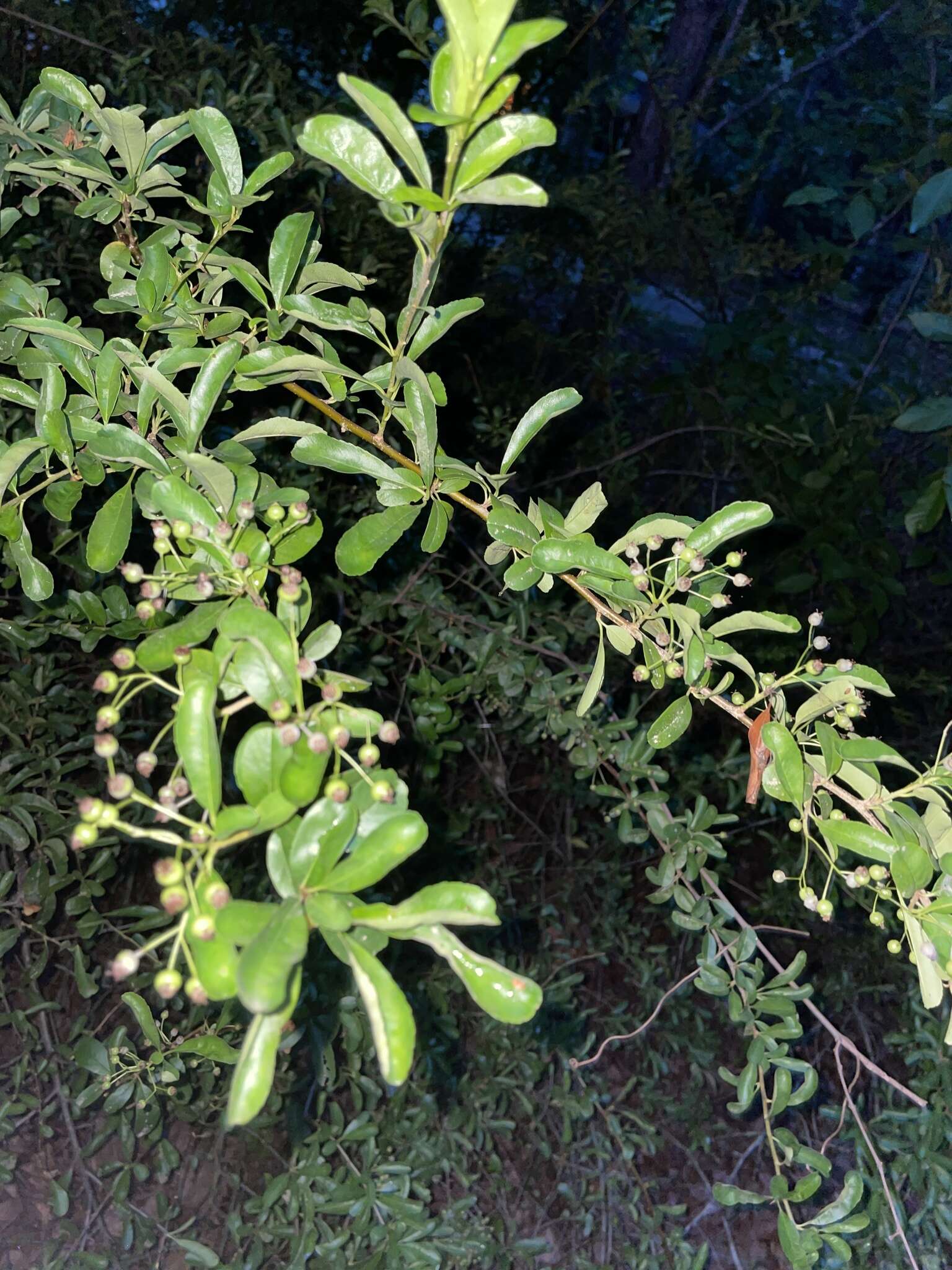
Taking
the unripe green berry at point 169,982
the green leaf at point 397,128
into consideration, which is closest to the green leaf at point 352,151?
the green leaf at point 397,128

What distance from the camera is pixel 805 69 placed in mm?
2449

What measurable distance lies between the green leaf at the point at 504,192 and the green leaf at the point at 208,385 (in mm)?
179

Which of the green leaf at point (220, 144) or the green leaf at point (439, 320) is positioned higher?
the green leaf at point (220, 144)

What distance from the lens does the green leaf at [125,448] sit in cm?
54

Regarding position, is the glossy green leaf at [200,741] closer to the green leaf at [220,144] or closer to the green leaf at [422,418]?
the green leaf at [422,418]

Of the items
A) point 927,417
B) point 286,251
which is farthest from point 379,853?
point 927,417

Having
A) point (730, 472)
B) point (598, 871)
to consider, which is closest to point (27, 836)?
point (598, 871)

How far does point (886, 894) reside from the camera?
1.75ft

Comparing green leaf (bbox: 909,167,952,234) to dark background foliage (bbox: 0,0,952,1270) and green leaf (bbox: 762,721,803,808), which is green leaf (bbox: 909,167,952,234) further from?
green leaf (bbox: 762,721,803,808)

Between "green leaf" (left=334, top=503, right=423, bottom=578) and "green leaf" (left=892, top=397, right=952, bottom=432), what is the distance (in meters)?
1.08

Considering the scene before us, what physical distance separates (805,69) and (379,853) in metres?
2.74

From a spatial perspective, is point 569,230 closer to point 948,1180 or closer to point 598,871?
point 598,871

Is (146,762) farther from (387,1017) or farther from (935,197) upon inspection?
(935,197)

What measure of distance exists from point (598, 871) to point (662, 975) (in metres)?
0.24
